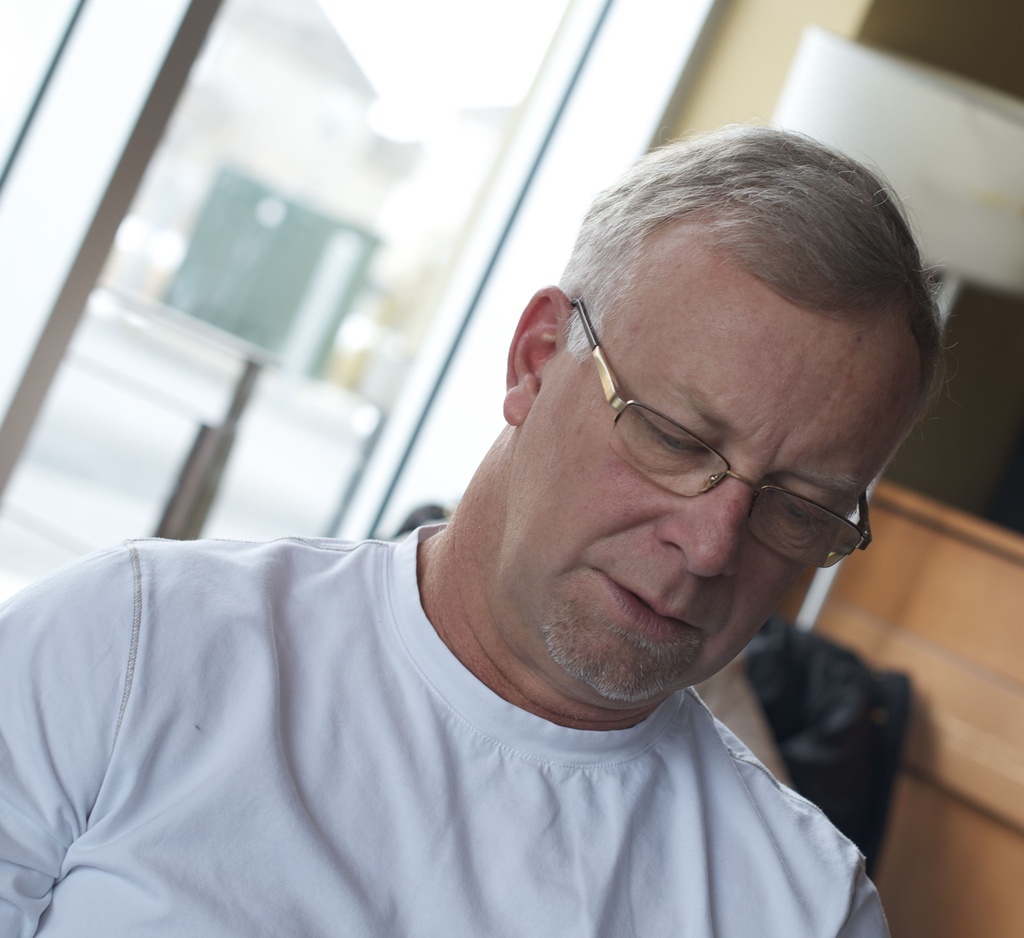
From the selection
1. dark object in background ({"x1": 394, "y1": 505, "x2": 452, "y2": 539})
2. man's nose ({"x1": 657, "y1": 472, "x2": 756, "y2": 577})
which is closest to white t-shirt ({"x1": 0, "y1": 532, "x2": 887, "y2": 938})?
man's nose ({"x1": 657, "y1": 472, "x2": 756, "y2": 577})

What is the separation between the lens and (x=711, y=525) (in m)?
1.04

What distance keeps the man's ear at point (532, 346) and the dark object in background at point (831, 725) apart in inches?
64.0

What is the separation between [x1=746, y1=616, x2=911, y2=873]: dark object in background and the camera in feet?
8.39

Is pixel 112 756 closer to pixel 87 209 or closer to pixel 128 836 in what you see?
pixel 128 836

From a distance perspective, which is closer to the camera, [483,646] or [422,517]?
[483,646]

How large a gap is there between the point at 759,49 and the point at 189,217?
1733mm

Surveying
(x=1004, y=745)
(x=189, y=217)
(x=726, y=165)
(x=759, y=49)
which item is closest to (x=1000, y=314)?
(x=759, y=49)

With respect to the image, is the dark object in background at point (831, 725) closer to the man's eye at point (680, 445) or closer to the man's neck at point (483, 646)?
the man's neck at point (483, 646)

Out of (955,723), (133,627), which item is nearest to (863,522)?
(133,627)

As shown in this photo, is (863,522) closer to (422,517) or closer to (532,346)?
(532,346)

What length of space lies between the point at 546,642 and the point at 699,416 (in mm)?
236

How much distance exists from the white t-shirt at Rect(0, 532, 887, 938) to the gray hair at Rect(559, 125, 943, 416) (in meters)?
0.35

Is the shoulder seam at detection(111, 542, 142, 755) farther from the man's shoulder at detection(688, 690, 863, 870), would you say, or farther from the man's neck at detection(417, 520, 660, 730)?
the man's shoulder at detection(688, 690, 863, 870)

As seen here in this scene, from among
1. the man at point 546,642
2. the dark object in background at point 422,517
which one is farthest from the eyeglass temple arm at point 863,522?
the dark object in background at point 422,517
